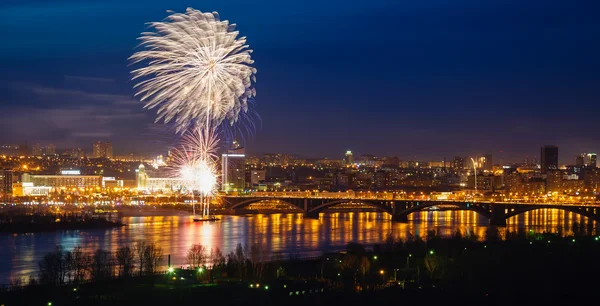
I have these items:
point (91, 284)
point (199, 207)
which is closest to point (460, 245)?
point (91, 284)

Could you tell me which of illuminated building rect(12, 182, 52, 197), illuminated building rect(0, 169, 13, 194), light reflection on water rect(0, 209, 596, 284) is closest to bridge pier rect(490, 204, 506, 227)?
light reflection on water rect(0, 209, 596, 284)

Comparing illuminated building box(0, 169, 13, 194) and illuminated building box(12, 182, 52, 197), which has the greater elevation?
illuminated building box(0, 169, 13, 194)

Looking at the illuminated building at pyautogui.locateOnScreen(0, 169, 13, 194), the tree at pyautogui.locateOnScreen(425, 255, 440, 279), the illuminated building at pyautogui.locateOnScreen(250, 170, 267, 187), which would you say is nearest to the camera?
the tree at pyautogui.locateOnScreen(425, 255, 440, 279)

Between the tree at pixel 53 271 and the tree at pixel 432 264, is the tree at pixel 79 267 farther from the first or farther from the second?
the tree at pixel 432 264

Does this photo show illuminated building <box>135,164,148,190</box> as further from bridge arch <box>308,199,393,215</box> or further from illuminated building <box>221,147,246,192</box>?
bridge arch <box>308,199,393,215</box>

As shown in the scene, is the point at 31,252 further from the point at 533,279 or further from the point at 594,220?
the point at 594,220

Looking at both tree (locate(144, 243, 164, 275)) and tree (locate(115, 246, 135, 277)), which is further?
tree (locate(144, 243, 164, 275))

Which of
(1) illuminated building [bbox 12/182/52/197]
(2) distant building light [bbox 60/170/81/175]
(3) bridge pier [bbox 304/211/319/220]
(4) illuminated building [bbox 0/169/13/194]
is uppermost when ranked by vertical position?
(2) distant building light [bbox 60/170/81/175]

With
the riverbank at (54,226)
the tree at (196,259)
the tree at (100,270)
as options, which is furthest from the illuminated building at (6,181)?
the tree at (100,270)
